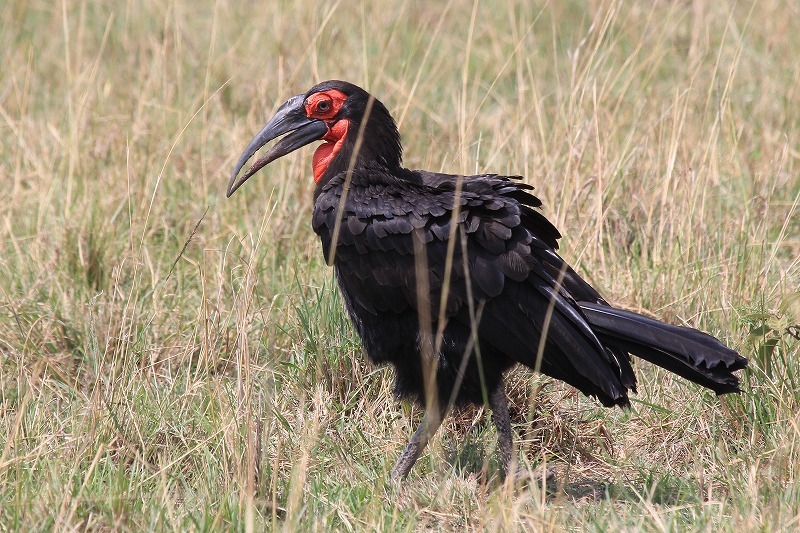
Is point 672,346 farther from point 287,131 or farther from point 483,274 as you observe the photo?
point 287,131

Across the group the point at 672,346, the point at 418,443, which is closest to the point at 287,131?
the point at 418,443

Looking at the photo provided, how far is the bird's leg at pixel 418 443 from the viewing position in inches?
138

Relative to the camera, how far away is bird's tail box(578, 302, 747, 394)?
323cm

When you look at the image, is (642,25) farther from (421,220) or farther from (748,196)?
(421,220)

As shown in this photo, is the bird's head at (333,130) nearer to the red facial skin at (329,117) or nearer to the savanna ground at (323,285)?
the red facial skin at (329,117)

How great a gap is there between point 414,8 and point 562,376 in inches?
162

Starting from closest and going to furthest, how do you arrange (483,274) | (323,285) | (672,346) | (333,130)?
(672,346), (483,274), (333,130), (323,285)

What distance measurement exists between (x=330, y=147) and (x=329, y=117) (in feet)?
0.37

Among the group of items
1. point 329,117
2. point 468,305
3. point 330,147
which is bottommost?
point 468,305

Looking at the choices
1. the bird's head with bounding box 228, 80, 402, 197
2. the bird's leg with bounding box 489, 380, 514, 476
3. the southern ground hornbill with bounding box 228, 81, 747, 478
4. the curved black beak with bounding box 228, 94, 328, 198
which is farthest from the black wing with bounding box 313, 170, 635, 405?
the curved black beak with bounding box 228, 94, 328, 198

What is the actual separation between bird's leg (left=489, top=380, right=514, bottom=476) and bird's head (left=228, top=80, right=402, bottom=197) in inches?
36.3

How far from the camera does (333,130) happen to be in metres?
3.89

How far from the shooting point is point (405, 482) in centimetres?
350

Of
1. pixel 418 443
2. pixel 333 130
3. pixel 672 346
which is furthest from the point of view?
pixel 333 130
